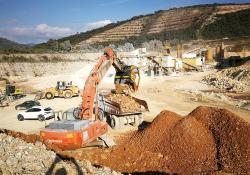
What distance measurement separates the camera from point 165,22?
181 meters

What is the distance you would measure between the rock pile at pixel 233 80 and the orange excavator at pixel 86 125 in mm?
22921

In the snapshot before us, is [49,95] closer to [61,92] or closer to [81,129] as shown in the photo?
[61,92]

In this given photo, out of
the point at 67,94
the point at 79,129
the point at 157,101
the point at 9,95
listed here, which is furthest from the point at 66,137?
the point at 9,95

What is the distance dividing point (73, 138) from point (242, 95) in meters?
26.2

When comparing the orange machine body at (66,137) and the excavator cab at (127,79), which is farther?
the excavator cab at (127,79)

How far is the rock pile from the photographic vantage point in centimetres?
4096

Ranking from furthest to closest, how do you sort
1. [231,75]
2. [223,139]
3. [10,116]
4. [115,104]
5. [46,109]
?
1. [231,75]
2. [10,116]
3. [46,109]
4. [115,104]
5. [223,139]

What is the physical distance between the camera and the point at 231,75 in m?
48.9

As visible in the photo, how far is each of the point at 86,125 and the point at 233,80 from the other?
3195 centimetres

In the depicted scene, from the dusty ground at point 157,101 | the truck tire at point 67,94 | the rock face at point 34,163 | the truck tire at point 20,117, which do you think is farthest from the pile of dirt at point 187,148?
the truck tire at point 67,94

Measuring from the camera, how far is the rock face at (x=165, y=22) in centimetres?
16439

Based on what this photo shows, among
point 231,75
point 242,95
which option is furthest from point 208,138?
point 231,75

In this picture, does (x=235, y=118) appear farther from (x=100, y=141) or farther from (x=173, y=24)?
(x=173, y=24)

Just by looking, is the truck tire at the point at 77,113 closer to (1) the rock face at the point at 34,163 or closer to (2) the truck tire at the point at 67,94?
(1) the rock face at the point at 34,163
